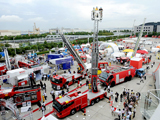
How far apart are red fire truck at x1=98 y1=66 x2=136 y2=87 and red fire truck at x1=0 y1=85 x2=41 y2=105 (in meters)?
8.27

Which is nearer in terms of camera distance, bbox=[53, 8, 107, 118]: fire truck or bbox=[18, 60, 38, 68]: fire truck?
bbox=[53, 8, 107, 118]: fire truck

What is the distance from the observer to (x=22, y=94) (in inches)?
462

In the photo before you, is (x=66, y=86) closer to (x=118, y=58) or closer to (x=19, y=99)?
(x=19, y=99)

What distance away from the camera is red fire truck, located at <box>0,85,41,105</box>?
38.0 ft

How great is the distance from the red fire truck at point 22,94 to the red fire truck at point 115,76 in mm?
8274

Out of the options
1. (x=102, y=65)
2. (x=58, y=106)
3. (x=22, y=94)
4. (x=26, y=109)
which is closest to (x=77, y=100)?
(x=58, y=106)

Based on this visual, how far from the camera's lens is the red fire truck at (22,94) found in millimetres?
11570

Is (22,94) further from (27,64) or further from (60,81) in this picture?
(27,64)

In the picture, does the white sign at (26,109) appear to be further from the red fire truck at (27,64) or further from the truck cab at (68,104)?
the red fire truck at (27,64)

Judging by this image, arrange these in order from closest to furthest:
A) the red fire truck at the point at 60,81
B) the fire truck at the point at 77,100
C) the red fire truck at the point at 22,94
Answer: the fire truck at the point at 77,100, the red fire truck at the point at 22,94, the red fire truck at the point at 60,81

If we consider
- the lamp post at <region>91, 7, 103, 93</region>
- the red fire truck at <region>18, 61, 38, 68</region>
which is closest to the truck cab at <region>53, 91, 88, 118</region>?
the lamp post at <region>91, 7, 103, 93</region>

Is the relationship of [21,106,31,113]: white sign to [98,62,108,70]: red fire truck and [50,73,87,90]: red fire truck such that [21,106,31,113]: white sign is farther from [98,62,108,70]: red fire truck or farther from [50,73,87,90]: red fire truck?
[98,62,108,70]: red fire truck

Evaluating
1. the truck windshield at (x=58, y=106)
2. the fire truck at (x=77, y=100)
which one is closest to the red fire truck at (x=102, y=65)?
the fire truck at (x=77, y=100)

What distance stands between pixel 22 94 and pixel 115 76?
444 inches
